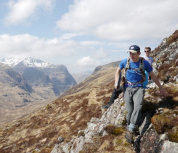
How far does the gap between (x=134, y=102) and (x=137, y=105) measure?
295mm

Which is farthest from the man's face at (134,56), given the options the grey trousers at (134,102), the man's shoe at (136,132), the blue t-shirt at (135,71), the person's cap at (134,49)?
the man's shoe at (136,132)

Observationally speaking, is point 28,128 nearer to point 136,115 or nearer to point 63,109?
point 63,109

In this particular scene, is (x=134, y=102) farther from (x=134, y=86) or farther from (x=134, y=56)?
(x=134, y=56)

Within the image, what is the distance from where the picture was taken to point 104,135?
1369cm

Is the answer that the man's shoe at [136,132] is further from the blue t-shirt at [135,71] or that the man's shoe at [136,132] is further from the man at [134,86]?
the blue t-shirt at [135,71]

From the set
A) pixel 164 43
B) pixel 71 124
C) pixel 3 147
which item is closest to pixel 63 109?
pixel 71 124

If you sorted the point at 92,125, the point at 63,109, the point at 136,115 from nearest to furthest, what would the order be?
the point at 136,115
the point at 92,125
the point at 63,109

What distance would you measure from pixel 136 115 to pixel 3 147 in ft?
122

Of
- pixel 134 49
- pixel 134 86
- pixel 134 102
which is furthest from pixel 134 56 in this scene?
pixel 134 102

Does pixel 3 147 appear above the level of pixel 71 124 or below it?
below

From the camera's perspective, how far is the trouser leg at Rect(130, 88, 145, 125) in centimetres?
1091

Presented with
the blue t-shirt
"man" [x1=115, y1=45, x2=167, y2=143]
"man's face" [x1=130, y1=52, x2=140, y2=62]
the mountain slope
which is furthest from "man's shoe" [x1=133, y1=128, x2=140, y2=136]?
"man's face" [x1=130, y1=52, x2=140, y2=62]

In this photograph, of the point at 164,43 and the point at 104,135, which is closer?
the point at 104,135

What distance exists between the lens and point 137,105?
1096 centimetres
